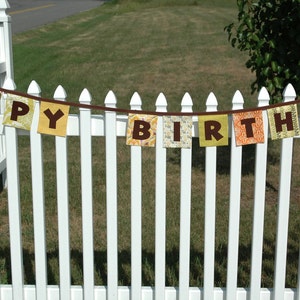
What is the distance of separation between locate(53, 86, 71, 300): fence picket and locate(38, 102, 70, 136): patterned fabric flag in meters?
0.05

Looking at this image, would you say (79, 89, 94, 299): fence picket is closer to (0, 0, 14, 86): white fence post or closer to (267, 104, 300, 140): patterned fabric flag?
(267, 104, 300, 140): patterned fabric flag

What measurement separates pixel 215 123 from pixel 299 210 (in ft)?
8.52

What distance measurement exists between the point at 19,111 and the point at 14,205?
57 cm

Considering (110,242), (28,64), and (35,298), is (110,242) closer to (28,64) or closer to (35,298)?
(35,298)

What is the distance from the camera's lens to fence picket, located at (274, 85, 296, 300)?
3.38 m

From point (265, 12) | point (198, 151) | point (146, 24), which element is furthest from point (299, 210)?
point (146, 24)

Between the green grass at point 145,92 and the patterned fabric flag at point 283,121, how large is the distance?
1.25 metres

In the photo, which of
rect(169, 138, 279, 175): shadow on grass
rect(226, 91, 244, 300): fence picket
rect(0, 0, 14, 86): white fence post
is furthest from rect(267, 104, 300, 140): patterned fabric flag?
rect(169, 138, 279, 175): shadow on grass

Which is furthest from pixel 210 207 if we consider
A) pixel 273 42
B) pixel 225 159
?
pixel 225 159

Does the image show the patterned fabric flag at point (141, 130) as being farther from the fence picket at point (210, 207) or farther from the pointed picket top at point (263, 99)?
the pointed picket top at point (263, 99)

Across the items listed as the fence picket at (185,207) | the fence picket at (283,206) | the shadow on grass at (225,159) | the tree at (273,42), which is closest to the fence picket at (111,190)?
the fence picket at (185,207)

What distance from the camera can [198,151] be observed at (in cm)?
775

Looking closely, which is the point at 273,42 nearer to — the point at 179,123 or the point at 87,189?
the point at 179,123

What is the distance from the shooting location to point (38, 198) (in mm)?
3473
